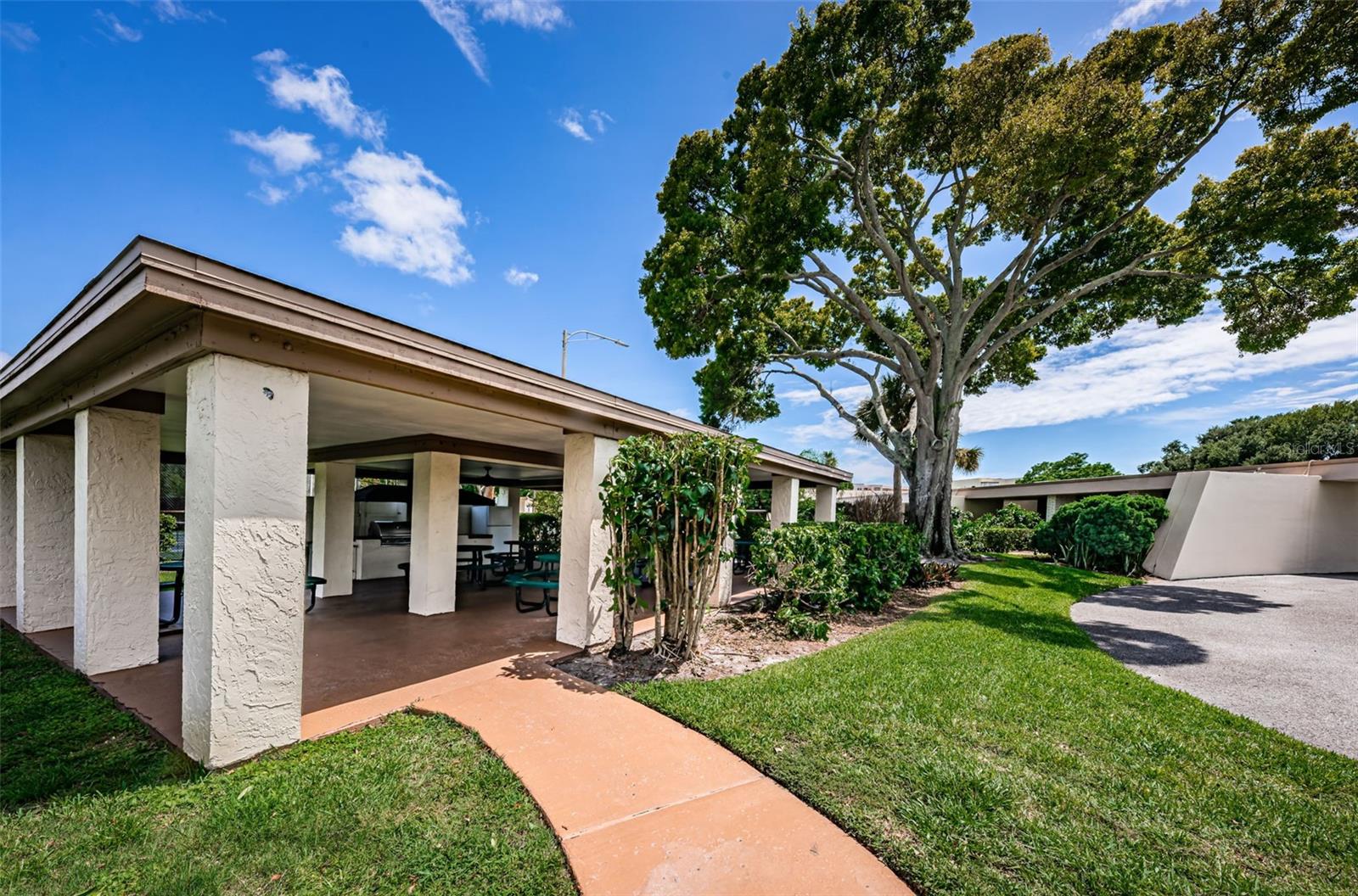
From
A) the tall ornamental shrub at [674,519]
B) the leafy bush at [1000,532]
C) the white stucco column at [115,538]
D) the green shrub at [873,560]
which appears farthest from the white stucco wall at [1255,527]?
the white stucco column at [115,538]

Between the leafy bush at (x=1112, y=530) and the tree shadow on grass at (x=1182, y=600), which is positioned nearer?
the tree shadow on grass at (x=1182, y=600)

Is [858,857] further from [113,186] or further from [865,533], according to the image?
[113,186]

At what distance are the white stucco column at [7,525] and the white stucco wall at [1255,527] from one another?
2246cm

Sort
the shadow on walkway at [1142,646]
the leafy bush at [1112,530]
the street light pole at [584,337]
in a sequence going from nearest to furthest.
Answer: the shadow on walkway at [1142,646]
the street light pole at [584,337]
the leafy bush at [1112,530]

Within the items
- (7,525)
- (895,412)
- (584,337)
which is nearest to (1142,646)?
(584,337)

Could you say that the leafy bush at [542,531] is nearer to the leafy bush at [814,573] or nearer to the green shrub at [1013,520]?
the leafy bush at [814,573]

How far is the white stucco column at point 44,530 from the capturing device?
232 inches

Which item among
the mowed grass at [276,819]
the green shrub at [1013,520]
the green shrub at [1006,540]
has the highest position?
the mowed grass at [276,819]

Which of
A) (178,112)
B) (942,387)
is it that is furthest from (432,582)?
(942,387)

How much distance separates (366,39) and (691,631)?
7.94 metres

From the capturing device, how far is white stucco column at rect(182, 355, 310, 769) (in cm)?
304

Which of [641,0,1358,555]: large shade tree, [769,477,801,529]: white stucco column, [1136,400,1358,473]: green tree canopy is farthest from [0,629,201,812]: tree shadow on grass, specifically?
[1136,400,1358,473]: green tree canopy

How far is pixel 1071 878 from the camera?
7.52 ft

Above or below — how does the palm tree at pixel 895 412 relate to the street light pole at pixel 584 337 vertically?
below
